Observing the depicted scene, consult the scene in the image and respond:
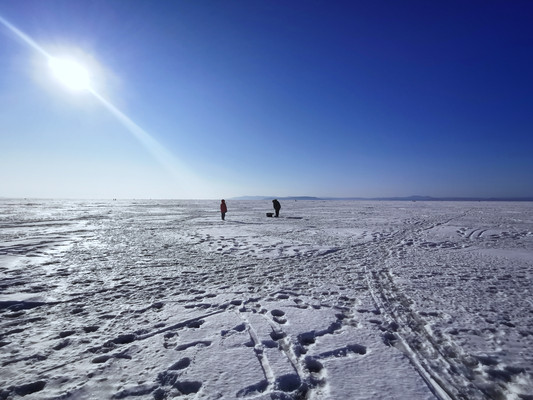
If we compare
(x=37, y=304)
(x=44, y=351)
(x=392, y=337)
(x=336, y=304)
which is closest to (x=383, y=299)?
(x=336, y=304)

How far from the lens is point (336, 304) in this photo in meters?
4.88

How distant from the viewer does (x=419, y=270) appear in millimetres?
7016

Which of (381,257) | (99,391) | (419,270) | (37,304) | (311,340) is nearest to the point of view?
(99,391)

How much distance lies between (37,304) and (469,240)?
607 inches

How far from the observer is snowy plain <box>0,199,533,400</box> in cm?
275

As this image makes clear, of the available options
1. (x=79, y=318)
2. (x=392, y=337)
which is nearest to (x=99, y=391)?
(x=79, y=318)

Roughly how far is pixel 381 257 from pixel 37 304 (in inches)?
361

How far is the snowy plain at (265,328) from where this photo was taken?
108 inches

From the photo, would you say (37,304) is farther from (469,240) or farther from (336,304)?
(469,240)

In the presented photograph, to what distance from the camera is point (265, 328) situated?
156 inches

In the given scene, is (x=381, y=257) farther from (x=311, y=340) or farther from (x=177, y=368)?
(x=177, y=368)

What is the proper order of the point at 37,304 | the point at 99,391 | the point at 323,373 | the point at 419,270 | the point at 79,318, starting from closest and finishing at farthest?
the point at 99,391 → the point at 323,373 → the point at 79,318 → the point at 37,304 → the point at 419,270

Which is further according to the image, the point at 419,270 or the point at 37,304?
the point at 419,270

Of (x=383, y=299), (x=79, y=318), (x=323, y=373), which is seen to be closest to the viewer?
(x=323, y=373)
